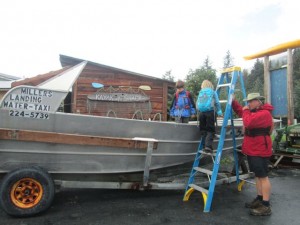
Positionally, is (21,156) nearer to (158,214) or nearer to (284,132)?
(158,214)

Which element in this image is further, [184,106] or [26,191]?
[184,106]

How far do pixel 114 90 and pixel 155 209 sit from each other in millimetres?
5503

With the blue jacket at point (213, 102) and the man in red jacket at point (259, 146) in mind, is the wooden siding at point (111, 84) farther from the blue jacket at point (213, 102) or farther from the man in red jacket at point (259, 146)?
the man in red jacket at point (259, 146)

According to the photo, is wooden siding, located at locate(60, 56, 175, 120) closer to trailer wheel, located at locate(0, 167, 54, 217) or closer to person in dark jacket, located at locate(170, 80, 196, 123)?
person in dark jacket, located at locate(170, 80, 196, 123)

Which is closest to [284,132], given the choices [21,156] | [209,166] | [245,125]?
[209,166]

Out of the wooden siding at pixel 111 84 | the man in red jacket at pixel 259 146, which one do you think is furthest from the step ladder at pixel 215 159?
the wooden siding at pixel 111 84

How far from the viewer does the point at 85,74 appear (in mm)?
9094

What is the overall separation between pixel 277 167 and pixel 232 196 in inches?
114

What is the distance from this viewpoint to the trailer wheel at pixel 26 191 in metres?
3.64

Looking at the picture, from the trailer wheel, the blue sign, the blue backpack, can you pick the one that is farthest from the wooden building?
the trailer wheel

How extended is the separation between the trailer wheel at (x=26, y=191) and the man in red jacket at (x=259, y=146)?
2859 mm

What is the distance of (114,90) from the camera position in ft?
30.0

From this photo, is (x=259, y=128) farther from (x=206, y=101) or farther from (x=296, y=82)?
(x=296, y=82)

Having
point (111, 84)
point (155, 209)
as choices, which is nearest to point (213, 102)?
point (155, 209)
